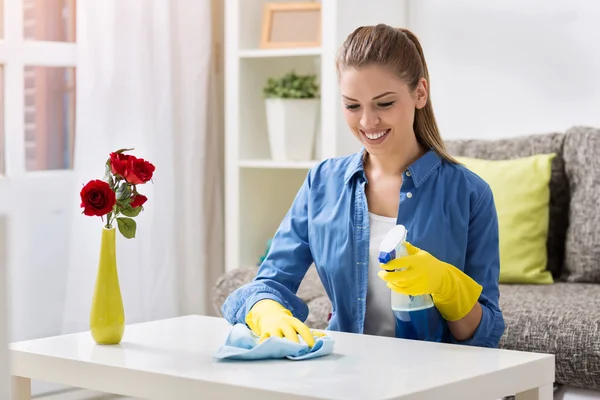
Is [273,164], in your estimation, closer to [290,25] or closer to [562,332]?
[290,25]

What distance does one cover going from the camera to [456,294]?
1.61 m

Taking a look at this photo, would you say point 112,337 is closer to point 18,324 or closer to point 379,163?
point 379,163

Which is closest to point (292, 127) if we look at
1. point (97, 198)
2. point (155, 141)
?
point (155, 141)

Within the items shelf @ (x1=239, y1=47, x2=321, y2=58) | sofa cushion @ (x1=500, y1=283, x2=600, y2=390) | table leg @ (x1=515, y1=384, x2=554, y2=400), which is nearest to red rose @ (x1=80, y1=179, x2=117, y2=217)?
table leg @ (x1=515, y1=384, x2=554, y2=400)

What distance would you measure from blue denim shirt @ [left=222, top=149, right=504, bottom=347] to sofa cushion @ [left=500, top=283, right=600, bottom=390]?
467 millimetres

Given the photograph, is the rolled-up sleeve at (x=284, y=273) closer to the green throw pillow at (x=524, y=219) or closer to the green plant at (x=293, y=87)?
the green throw pillow at (x=524, y=219)

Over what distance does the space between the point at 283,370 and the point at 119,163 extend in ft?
1.58

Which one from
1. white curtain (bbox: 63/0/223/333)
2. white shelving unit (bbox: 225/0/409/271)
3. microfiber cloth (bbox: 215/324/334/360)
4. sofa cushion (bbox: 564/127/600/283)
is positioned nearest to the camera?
microfiber cloth (bbox: 215/324/334/360)

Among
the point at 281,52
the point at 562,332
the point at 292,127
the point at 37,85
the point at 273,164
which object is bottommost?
the point at 562,332

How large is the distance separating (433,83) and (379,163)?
62.8 inches

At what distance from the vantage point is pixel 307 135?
3312mm

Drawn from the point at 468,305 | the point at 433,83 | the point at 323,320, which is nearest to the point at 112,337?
the point at 468,305

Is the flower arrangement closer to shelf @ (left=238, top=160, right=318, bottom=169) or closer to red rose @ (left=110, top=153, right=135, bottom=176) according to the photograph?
red rose @ (left=110, top=153, right=135, bottom=176)

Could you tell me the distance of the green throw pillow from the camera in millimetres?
2705
